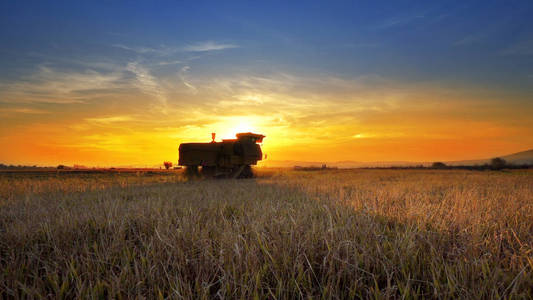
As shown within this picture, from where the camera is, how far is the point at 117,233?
9.50ft

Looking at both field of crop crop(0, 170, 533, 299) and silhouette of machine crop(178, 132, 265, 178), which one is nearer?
field of crop crop(0, 170, 533, 299)

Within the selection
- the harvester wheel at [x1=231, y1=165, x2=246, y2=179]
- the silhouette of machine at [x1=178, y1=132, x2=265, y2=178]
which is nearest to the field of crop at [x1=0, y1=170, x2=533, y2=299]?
the silhouette of machine at [x1=178, y1=132, x2=265, y2=178]

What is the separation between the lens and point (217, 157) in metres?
16.5

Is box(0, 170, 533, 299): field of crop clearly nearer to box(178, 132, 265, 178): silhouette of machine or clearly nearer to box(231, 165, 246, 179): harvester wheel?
box(178, 132, 265, 178): silhouette of machine

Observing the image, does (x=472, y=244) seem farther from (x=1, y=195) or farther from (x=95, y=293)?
(x=1, y=195)

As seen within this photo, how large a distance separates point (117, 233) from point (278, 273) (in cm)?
193

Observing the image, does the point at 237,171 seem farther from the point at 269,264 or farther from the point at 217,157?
the point at 269,264

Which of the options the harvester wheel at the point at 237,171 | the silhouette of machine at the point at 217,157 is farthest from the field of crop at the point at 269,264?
the harvester wheel at the point at 237,171

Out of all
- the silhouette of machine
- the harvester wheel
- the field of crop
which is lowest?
the field of crop

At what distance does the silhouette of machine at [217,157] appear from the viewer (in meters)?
16.3

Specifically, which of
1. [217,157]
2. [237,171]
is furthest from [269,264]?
[237,171]

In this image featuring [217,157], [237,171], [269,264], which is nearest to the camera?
[269,264]

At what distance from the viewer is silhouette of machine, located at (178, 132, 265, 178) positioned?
53.4 ft

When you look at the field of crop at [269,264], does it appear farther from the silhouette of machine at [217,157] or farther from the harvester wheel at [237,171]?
the harvester wheel at [237,171]
